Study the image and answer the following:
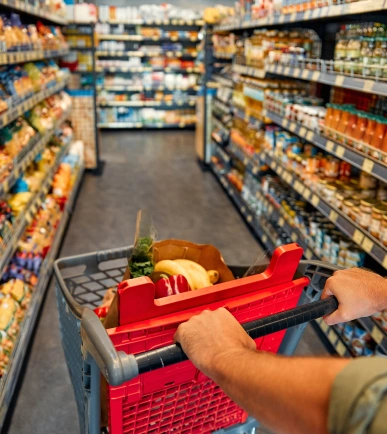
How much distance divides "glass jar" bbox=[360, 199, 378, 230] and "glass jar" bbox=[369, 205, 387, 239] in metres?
0.04

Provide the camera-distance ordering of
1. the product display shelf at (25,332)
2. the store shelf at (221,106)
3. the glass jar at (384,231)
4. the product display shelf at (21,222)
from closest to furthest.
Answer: the product display shelf at (25,332)
the glass jar at (384,231)
the product display shelf at (21,222)
the store shelf at (221,106)

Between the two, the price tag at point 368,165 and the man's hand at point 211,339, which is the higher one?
the price tag at point 368,165

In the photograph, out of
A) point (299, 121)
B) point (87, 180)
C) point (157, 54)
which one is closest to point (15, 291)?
point (299, 121)

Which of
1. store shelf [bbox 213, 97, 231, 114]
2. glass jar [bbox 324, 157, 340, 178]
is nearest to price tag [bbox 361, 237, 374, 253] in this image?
glass jar [bbox 324, 157, 340, 178]

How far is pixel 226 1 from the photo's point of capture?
10742mm

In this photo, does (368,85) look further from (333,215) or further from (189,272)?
(189,272)

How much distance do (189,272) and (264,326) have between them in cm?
56

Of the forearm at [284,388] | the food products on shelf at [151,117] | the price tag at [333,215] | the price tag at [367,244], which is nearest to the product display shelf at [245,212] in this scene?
the price tag at [333,215]

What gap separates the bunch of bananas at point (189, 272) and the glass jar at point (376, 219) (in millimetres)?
1142

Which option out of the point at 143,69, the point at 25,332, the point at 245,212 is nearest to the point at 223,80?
the point at 245,212

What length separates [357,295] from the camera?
132cm

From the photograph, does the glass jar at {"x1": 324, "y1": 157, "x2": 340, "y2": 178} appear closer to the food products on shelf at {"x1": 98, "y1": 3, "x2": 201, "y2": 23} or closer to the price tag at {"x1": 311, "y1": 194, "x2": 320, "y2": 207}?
the price tag at {"x1": 311, "y1": 194, "x2": 320, "y2": 207}

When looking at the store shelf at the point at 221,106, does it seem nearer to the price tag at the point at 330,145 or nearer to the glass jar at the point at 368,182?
the price tag at the point at 330,145

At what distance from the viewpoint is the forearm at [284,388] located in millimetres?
705
